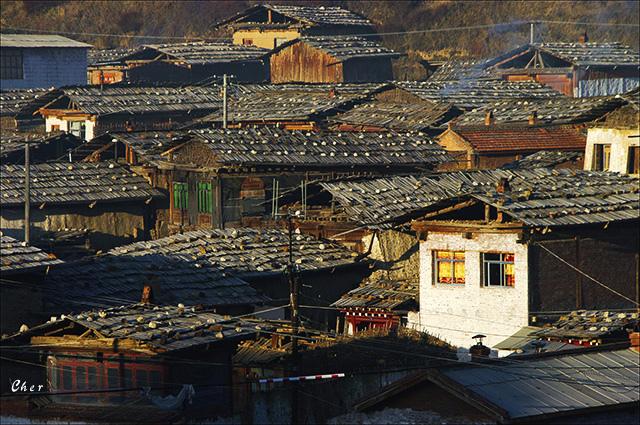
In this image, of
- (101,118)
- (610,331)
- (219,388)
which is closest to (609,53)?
(101,118)

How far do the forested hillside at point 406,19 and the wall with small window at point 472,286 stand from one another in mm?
55726

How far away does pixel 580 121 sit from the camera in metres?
53.9

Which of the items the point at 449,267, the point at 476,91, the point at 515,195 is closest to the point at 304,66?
the point at 476,91

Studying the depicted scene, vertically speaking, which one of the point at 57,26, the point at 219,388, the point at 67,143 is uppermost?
the point at 57,26

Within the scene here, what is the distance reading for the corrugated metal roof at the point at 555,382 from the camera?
26.0 m

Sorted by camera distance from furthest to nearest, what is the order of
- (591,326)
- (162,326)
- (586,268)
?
(586,268)
(591,326)
(162,326)

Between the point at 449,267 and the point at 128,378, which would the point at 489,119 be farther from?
the point at 128,378

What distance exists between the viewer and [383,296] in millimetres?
41688

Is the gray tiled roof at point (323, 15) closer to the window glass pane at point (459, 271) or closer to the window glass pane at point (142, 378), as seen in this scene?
the window glass pane at point (459, 271)

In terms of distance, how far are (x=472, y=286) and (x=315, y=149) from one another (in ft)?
48.5

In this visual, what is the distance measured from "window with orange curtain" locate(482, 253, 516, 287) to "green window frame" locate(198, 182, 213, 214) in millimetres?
15252

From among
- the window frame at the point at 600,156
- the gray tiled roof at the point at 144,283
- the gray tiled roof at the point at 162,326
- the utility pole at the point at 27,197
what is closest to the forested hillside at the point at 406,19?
the window frame at the point at 600,156

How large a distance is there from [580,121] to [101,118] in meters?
23.7

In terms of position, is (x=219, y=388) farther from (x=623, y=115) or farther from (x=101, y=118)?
(x=101, y=118)
